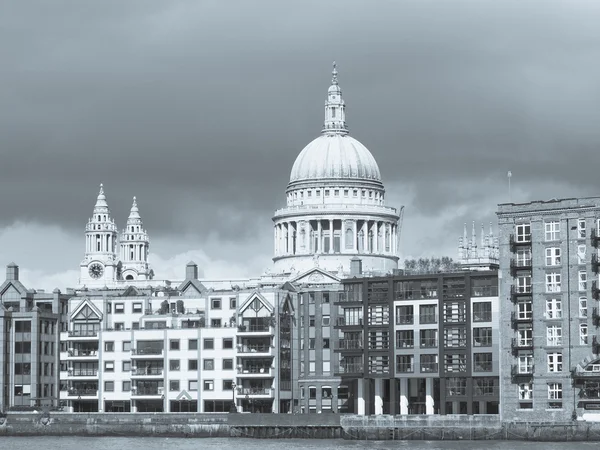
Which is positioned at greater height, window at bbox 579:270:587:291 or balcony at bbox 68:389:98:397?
window at bbox 579:270:587:291

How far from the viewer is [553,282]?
15500 centimetres

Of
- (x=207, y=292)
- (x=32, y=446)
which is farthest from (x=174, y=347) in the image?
(x=32, y=446)

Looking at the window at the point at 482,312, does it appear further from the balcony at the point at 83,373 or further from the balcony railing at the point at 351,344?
the balcony at the point at 83,373

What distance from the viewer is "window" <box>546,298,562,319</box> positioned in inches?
6078

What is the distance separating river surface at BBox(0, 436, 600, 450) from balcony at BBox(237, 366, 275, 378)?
22623 mm

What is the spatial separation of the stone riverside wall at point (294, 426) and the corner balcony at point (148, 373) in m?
16.9

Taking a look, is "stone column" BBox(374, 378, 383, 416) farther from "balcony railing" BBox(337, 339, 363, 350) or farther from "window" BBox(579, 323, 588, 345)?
"window" BBox(579, 323, 588, 345)

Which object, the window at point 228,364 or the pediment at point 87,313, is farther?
the pediment at point 87,313

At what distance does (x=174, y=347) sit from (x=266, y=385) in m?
10.7

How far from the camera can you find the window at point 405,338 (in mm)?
170500

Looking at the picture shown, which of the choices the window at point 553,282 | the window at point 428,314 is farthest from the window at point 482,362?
the window at point 553,282

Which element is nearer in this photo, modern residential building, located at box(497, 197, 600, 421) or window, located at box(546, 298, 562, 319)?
modern residential building, located at box(497, 197, 600, 421)

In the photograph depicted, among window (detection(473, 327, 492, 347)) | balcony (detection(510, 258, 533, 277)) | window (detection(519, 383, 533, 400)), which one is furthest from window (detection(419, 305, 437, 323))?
window (detection(519, 383, 533, 400))

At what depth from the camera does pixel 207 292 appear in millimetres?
192625
